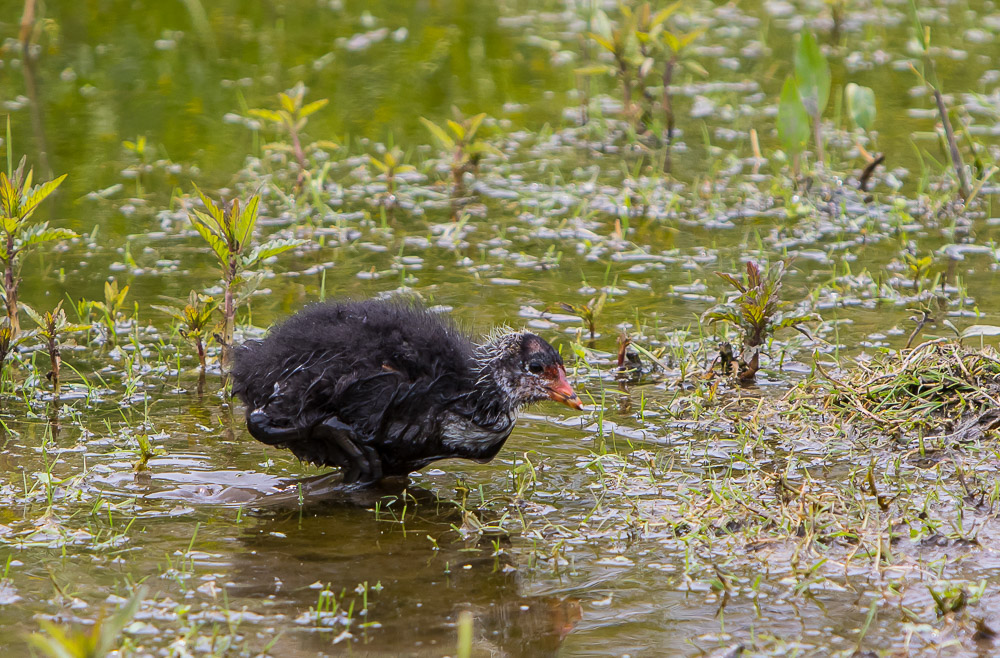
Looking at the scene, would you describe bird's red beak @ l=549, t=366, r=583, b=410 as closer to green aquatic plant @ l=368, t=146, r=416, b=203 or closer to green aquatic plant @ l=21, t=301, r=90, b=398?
green aquatic plant @ l=21, t=301, r=90, b=398

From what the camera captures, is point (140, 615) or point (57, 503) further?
point (57, 503)

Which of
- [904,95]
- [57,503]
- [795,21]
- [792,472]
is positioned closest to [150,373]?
[57,503]

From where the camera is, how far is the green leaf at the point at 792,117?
834cm

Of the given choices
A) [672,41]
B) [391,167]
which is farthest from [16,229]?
[672,41]

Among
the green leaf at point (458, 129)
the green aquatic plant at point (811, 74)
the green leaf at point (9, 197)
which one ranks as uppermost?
A: the green aquatic plant at point (811, 74)

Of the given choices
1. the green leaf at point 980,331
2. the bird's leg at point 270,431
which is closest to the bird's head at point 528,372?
the bird's leg at point 270,431

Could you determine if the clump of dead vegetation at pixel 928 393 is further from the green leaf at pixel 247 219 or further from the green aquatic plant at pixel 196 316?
the green aquatic plant at pixel 196 316

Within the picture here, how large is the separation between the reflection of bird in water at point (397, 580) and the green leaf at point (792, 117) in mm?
4509

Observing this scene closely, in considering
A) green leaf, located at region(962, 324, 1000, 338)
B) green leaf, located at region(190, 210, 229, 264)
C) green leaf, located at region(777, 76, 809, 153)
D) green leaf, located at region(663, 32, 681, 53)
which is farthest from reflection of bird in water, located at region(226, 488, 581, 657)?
green leaf, located at region(663, 32, 681, 53)

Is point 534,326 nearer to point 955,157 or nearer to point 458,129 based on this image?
point 458,129

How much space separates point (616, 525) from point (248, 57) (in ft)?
27.4

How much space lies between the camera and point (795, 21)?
1294 cm

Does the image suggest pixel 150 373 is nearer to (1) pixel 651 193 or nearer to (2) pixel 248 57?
(1) pixel 651 193

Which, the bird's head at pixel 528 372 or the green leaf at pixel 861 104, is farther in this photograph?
the green leaf at pixel 861 104
